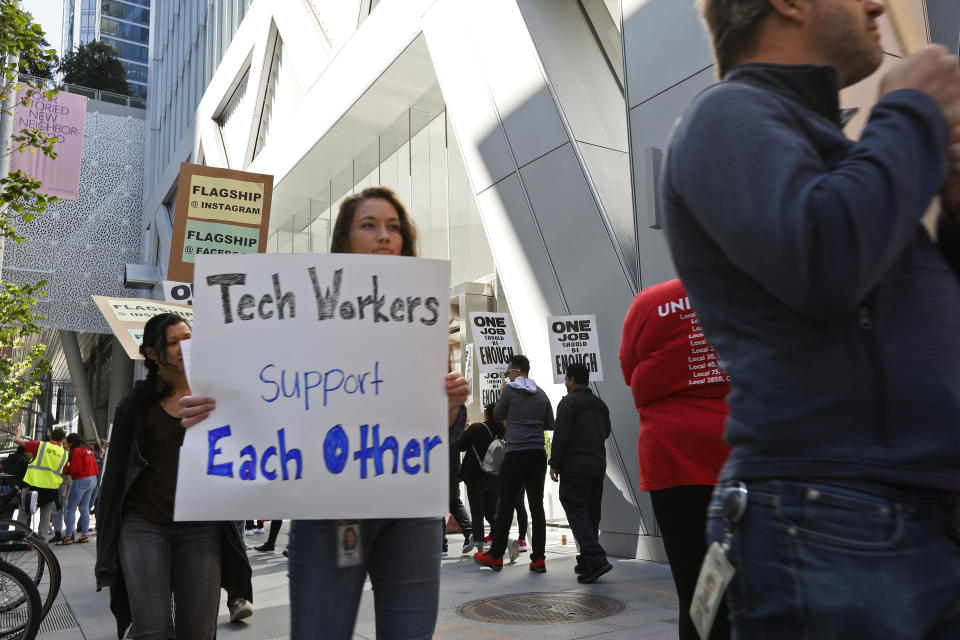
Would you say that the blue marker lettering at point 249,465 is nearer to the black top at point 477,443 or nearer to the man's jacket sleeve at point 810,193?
the man's jacket sleeve at point 810,193

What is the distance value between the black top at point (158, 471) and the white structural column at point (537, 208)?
6.18 metres

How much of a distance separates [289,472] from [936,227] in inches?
66.8

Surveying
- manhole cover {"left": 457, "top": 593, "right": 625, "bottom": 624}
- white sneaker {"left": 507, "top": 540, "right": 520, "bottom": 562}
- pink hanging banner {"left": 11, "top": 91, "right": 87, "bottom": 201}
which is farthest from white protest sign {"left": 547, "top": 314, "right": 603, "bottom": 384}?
pink hanging banner {"left": 11, "top": 91, "right": 87, "bottom": 201}

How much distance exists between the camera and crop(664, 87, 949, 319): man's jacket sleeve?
1.08 metres

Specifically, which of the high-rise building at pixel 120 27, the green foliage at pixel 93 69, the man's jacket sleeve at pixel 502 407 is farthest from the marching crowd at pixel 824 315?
the high-rise building at pixel 120 27

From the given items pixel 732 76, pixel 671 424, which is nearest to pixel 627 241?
pixel 671 424

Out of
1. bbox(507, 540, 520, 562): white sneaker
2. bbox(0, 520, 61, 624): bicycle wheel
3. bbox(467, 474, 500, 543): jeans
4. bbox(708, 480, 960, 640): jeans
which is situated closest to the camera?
bbox(708, 480, 960, 640): jeans

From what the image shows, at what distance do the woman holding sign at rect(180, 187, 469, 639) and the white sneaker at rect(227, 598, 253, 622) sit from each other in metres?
4.16

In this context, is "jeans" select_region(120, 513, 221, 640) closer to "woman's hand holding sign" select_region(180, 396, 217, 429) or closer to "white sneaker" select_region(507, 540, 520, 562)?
"woman's hand holding sign" select_region(180, 396, 217, 429)

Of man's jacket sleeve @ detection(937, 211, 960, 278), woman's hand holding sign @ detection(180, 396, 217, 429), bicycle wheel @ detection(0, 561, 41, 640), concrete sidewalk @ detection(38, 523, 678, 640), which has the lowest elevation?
concrete sidewalk @ detection(38, 523, 678, 640)

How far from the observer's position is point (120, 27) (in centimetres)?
8131

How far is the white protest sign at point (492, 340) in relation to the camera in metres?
11.1

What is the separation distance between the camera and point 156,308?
21.1 ft

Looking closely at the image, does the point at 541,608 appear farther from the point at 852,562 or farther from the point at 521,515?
the point at 852,562
